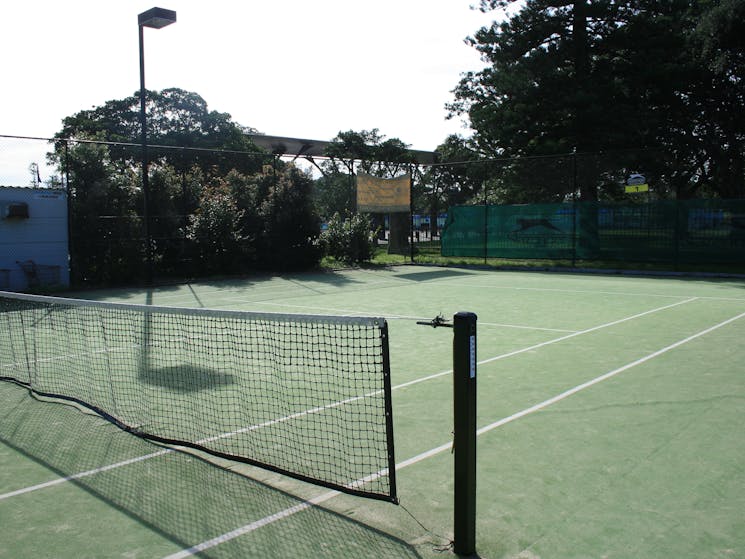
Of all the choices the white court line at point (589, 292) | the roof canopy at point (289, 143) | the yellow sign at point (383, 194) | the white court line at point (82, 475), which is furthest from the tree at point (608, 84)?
the white court line at point (82, 475)

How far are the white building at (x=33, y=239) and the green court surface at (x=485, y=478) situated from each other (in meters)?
10.3

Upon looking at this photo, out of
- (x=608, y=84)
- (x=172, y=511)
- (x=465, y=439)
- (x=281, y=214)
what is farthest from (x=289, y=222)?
(x=465, y=439)

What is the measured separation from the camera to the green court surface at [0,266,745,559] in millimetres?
3670

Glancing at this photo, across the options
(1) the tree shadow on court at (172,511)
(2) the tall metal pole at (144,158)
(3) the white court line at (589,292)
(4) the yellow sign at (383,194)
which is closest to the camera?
(1) the tree shadow on court at (172,511)

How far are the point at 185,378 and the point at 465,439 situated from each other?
4802 millimetres

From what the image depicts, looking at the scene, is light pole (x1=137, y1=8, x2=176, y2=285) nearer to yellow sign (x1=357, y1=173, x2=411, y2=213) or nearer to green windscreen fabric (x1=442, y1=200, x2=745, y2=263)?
yellow sign (x1=357, y1=173, x2=411, y2=213)

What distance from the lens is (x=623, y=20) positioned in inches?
1049

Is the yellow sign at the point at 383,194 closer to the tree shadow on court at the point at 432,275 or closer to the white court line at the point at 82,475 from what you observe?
the tree shadow on court at the point at 432,275

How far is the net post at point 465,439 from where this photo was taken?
138 inches

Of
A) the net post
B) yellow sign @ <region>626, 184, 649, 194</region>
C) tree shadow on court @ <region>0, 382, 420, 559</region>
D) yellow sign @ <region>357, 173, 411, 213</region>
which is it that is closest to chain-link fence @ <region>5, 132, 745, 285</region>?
yellow sign @ <region>626, 184, 649, 194</region>

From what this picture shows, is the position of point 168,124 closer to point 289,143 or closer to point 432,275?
point 289,143

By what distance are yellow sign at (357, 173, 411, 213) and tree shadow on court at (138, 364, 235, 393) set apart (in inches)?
694

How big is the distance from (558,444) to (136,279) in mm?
15711

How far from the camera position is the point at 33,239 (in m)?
16.5
